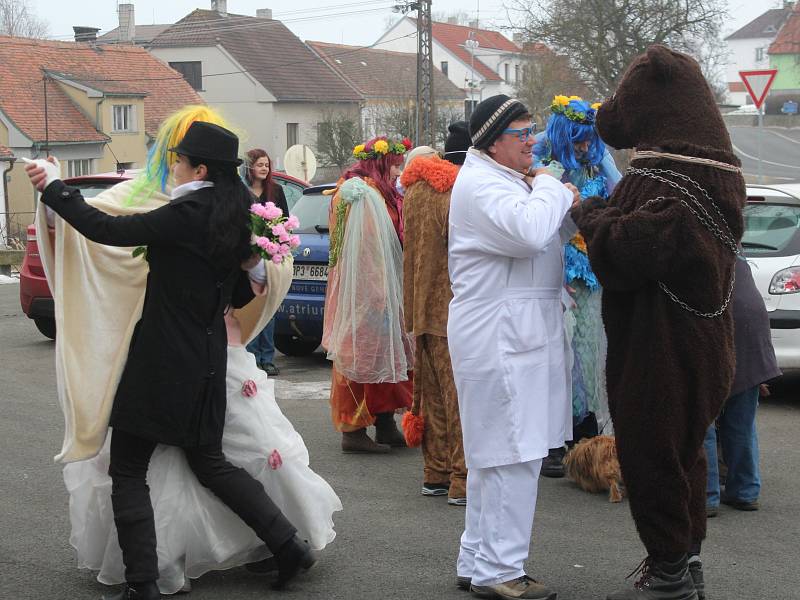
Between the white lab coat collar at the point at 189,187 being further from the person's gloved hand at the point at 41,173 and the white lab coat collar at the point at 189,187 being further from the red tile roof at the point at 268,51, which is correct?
the red tile roof at the point at 268,51

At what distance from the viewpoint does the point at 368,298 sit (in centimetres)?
723

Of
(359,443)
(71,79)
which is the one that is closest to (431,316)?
(359,443)

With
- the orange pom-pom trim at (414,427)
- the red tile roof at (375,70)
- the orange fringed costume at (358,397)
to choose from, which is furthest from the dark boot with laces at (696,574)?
the red tile roof at (375,70)

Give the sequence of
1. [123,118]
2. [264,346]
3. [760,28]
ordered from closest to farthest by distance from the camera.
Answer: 1. [264,346]
2. [123,118]
3. [760,28]

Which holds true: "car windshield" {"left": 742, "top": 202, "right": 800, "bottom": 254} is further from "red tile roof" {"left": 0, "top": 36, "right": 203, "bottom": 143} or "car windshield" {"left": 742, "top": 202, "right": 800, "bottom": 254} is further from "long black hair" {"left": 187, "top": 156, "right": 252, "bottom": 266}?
"red tile roof" {"left": 0, "top": 36, "right": 203, "bottom": 143}

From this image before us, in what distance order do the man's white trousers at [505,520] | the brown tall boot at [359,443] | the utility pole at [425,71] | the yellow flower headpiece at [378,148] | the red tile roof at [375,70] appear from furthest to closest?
the red tile roof at [375,70] < the utility pole at [425,71] < the yellow flower headpiece at [378,148] < the brown tall boot at [359,443] < the man's white trousers at [505,520]

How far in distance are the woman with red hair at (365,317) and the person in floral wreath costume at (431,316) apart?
32.2 inches

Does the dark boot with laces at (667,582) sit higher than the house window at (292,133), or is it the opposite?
the house window at (292,133)

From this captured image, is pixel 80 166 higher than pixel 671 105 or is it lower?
lower

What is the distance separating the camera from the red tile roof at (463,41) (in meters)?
87.2

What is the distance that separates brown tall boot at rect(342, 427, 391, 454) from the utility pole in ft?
99.0

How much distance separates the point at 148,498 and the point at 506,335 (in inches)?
59.8

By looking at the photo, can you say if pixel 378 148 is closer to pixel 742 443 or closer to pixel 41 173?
pixel 742 443

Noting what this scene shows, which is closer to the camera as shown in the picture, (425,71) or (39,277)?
(39,277)
